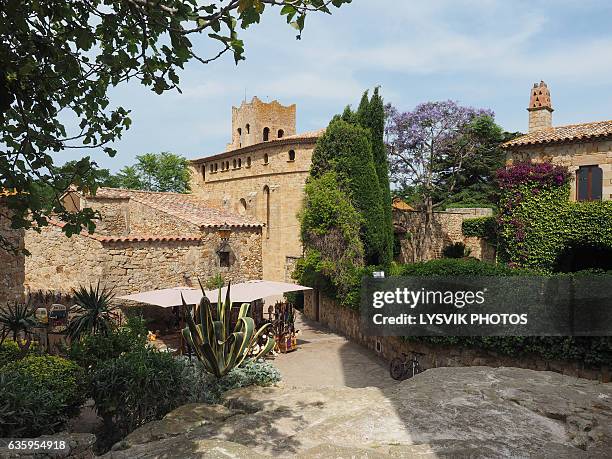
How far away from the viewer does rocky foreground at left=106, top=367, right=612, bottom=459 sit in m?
4.33

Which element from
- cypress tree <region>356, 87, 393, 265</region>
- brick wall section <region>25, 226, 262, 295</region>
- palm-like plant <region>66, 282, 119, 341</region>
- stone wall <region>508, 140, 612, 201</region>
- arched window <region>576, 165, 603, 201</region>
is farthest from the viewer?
cypress tree <region>356, 87, 393, 265</region>

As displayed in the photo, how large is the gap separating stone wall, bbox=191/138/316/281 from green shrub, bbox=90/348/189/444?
20557 millimetres

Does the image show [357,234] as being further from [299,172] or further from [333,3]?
[333,3]

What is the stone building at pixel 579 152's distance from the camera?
16062mm

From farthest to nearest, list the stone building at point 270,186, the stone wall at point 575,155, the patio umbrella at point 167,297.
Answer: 1. the stone building at point 270,186
2. the stone wall at point 575,155
3. the patio umbrella at point 167,297

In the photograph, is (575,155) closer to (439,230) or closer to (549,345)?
(549,345)

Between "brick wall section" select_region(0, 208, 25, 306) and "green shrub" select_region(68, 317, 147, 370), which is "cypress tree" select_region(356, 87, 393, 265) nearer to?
"green shrub" select_region(68, 317, 147, 370)

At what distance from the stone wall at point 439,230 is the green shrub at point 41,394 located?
23.6m

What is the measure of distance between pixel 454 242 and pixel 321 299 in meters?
12.9

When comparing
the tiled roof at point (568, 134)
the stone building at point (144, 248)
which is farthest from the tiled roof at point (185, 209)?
the tiled roof at point (568, 134)

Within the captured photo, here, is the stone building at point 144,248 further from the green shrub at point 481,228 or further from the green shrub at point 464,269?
the green shrub at point 481,228

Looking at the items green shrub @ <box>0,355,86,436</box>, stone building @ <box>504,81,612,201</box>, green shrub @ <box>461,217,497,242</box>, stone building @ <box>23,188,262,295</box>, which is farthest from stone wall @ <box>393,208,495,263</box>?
green shrub @ <box>0,355,86,436</box>

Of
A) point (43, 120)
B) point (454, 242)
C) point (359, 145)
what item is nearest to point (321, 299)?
point (359, 145)

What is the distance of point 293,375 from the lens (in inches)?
474
